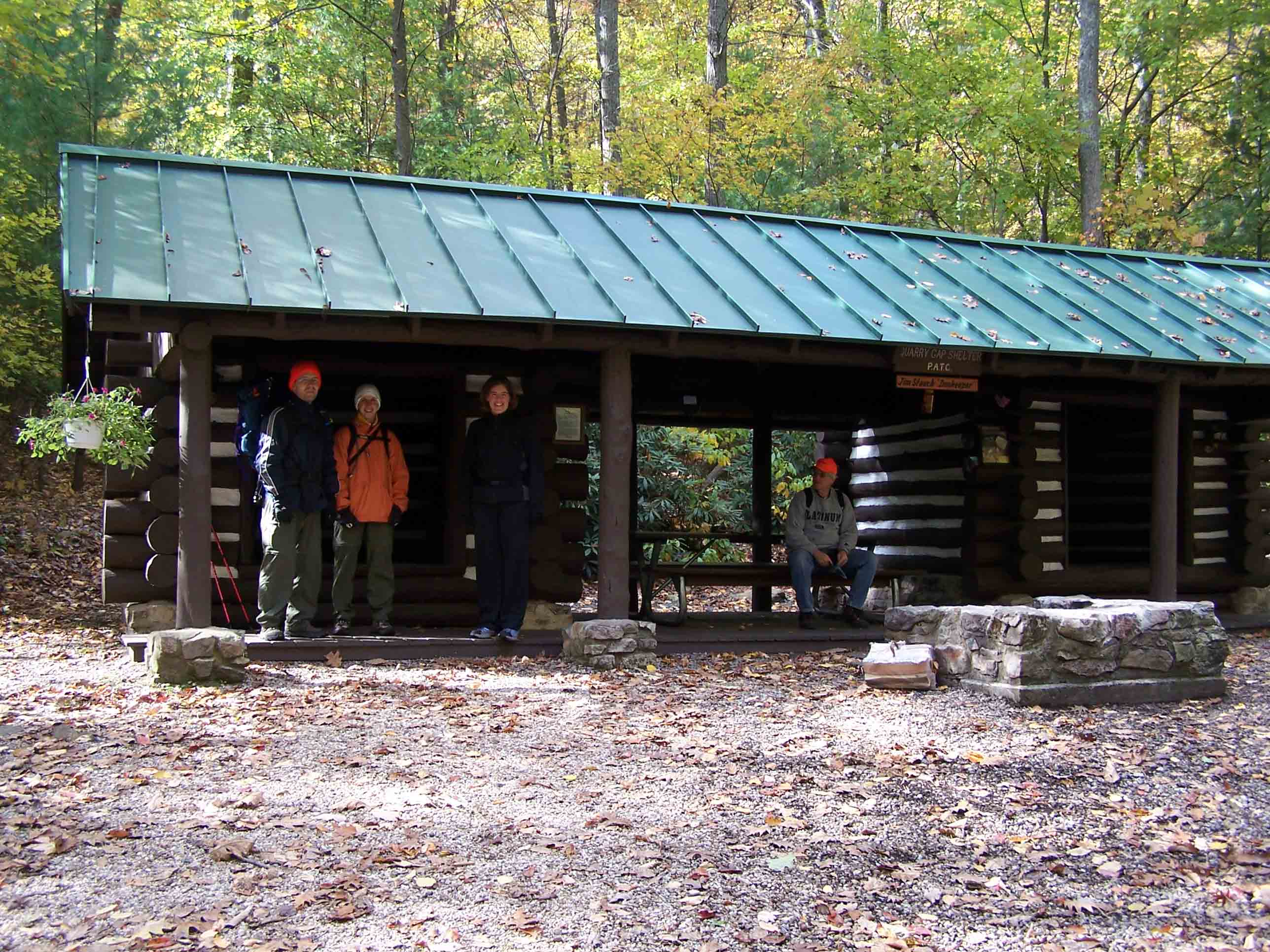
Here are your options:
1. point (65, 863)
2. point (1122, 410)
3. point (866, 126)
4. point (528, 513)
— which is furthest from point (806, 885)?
point (866, 126)

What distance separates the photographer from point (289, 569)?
319 inches

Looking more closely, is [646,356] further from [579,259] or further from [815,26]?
[815,26]

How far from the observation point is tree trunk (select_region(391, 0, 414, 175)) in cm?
1808

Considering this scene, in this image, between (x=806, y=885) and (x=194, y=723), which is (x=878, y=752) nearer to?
(x=806, y=885)

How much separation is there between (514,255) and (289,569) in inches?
121

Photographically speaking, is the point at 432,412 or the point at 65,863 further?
the point at 432,412

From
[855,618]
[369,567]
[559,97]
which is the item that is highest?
[559,97]

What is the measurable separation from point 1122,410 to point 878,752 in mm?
8586

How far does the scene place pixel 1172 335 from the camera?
401 inches

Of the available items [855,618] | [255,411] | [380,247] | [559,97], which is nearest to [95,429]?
[255,411]

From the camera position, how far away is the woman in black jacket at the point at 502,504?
28.4ft

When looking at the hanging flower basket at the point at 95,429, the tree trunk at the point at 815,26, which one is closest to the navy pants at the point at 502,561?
the hanging flower basket at the point at 95,429

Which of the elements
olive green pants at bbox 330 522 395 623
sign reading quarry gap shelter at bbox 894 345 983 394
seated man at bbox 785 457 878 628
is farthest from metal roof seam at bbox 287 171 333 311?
seated man at bbox 785 457 878 628

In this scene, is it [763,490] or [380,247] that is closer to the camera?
[380,247]
